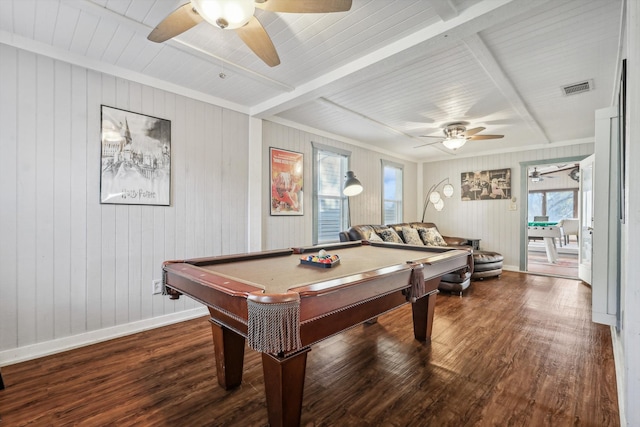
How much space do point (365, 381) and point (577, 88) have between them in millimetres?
3754

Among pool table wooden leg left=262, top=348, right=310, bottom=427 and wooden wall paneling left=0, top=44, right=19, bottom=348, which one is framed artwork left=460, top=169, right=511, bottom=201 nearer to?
pool table wooden leg left=262, top=348, right=310, bottom=427

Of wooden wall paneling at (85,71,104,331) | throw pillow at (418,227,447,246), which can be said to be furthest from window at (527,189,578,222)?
wooden wall paneling at (85,71,104,331)

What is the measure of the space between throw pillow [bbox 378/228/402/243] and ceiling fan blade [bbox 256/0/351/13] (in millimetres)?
3504

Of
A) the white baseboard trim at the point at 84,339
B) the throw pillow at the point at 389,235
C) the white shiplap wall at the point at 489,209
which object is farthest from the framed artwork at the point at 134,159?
the white shiplap wall at the point at 489,209

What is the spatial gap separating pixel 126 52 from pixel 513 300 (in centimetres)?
514

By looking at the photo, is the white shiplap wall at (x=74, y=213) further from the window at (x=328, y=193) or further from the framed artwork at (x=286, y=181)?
the window at (x=328, y=193)

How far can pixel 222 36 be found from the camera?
7.27ft

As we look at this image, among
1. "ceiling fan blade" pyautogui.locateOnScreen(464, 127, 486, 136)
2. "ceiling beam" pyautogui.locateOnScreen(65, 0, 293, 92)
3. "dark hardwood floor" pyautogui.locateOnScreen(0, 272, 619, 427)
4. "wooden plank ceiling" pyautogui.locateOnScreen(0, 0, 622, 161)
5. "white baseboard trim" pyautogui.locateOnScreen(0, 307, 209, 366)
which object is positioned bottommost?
"dark hardwood floor" pyautogui.locateOnScreen(0, 272, 619, 427)

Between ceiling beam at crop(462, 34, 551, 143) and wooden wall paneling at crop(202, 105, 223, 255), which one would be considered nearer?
ceiling beam at crop(462, 34, 551, 143)

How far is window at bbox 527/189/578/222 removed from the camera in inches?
410

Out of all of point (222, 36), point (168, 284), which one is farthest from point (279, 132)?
point (168, 284)

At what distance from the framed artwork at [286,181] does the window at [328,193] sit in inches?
13.3

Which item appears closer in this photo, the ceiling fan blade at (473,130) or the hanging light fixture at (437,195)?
the ceiling fan blade at (473,130)

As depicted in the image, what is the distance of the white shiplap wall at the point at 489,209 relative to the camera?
18.8 ft
